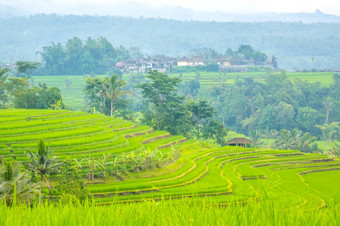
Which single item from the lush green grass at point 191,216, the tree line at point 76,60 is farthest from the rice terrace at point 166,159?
the tree line at point 76,60

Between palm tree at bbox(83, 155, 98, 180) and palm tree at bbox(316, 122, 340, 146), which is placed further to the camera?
palm tree at bbox(316, 122, 340, 146)

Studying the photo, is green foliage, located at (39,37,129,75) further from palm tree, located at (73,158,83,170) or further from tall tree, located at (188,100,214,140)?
palm tree, located at (73,158,83,170)

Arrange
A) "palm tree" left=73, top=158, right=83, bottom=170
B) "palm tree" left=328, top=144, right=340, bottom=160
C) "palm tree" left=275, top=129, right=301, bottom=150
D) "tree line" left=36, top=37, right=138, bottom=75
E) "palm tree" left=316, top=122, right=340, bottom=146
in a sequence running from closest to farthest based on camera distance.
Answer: "palm tree" left=73, top=158, right=83, bottom=170 < "palm tree" left=328, top=144, right=340, bottom=160 < "palm tree" left=275, top=129, right=301, bottom=150 < "palm tree" left=316, top=122, right=340, bottom=146 < "tree line" left=36, top=37, right=138, bottom=75

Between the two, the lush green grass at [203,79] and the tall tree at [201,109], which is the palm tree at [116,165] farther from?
the lush green grass at [203,79]

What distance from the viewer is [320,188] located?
26.2 meters

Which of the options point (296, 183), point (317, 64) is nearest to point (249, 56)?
point (296, 183)

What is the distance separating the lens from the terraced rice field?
2142 cm

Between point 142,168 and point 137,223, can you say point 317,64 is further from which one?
point 137,223

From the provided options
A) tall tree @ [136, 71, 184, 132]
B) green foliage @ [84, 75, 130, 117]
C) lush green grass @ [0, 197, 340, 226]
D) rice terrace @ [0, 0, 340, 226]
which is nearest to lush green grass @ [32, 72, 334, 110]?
rice terrace @ [0, 0, 340, 226]

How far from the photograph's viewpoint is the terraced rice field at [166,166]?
843 inches

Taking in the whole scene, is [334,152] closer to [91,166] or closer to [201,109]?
[201,109]

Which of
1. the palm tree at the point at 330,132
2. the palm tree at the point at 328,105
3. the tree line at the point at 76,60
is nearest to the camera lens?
the palm tree at the point at 330,132

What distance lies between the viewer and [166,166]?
1067 inches

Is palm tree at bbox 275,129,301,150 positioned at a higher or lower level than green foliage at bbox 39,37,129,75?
lower
